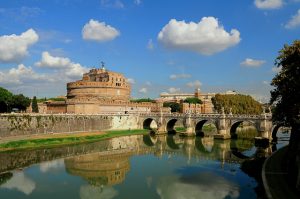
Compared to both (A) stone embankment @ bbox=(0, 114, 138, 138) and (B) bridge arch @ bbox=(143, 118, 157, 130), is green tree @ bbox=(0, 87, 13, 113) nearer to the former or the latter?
(A) stone embankment @ bbox=(0, 114, 138, 138)

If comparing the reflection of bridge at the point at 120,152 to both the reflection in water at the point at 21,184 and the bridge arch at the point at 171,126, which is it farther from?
the bridge arch at the point at 171,126

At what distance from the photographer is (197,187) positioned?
2305 centimetres

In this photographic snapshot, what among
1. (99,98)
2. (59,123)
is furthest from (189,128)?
(99,98)

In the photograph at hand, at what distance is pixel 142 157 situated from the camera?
36500 mm

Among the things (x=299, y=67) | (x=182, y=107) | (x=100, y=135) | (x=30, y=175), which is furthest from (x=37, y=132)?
(x=182, y=107)

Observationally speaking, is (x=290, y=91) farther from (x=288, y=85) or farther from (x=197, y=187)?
(x=197, y=187)

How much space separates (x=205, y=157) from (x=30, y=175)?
57.0 ft

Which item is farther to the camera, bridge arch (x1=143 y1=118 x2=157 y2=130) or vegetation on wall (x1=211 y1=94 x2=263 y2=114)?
vegetation on wall (x1=211 y1=94 x2=263 y2=114)

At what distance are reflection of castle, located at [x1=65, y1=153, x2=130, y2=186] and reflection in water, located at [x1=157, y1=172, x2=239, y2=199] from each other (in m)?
3.85

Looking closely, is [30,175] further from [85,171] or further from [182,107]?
[182,107]

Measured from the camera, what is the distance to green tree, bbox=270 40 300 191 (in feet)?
75.0

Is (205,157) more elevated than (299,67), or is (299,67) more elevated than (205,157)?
(299,67)

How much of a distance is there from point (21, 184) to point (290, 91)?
19305mm

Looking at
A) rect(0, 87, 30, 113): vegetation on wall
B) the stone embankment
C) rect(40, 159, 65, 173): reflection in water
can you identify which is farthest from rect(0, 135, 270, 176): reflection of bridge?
rect(0, 87, 30, 113): vegetation on wall
